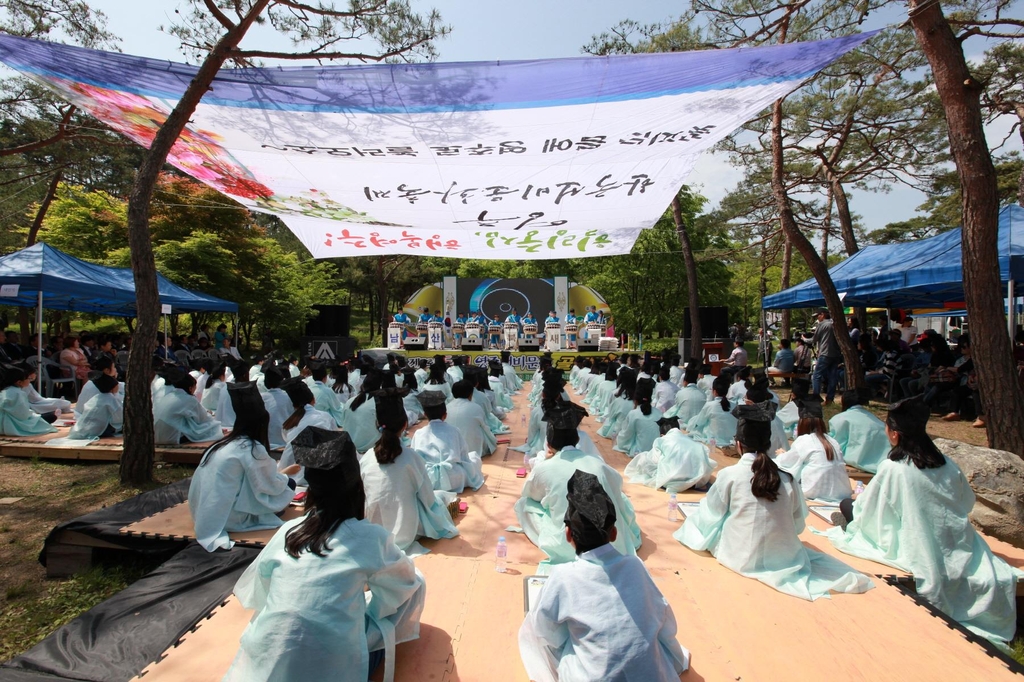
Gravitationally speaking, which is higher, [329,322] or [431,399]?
[329,322]

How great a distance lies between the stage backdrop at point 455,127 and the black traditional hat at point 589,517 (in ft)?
10.9

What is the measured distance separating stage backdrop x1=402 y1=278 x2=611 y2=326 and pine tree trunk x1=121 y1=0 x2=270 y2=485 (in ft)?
61.2

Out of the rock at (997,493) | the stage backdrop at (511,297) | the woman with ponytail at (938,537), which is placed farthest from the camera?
the stage backdrop at (511,297)

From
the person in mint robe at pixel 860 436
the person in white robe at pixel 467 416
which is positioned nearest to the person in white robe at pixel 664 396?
the person in mint robe at pixel 860 436

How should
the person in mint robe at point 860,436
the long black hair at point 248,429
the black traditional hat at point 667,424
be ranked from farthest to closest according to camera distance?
the black traditional hat at point 667,424
the person in mint robe at point 860,436
the long black hair at point 248,429

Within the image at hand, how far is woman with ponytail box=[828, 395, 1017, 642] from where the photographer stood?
9.59 feet

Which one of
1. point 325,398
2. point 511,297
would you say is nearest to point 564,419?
point 325,398

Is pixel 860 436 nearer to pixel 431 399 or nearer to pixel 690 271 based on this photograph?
pixel 431 399

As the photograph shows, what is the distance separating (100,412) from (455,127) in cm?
502

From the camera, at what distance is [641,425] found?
619cm

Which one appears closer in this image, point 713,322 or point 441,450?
point 441,450

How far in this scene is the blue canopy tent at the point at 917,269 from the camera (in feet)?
23.2

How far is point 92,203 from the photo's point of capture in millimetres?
15992

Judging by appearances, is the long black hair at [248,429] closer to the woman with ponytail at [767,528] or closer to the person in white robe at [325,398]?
the woman with ponytail at [767,528]
